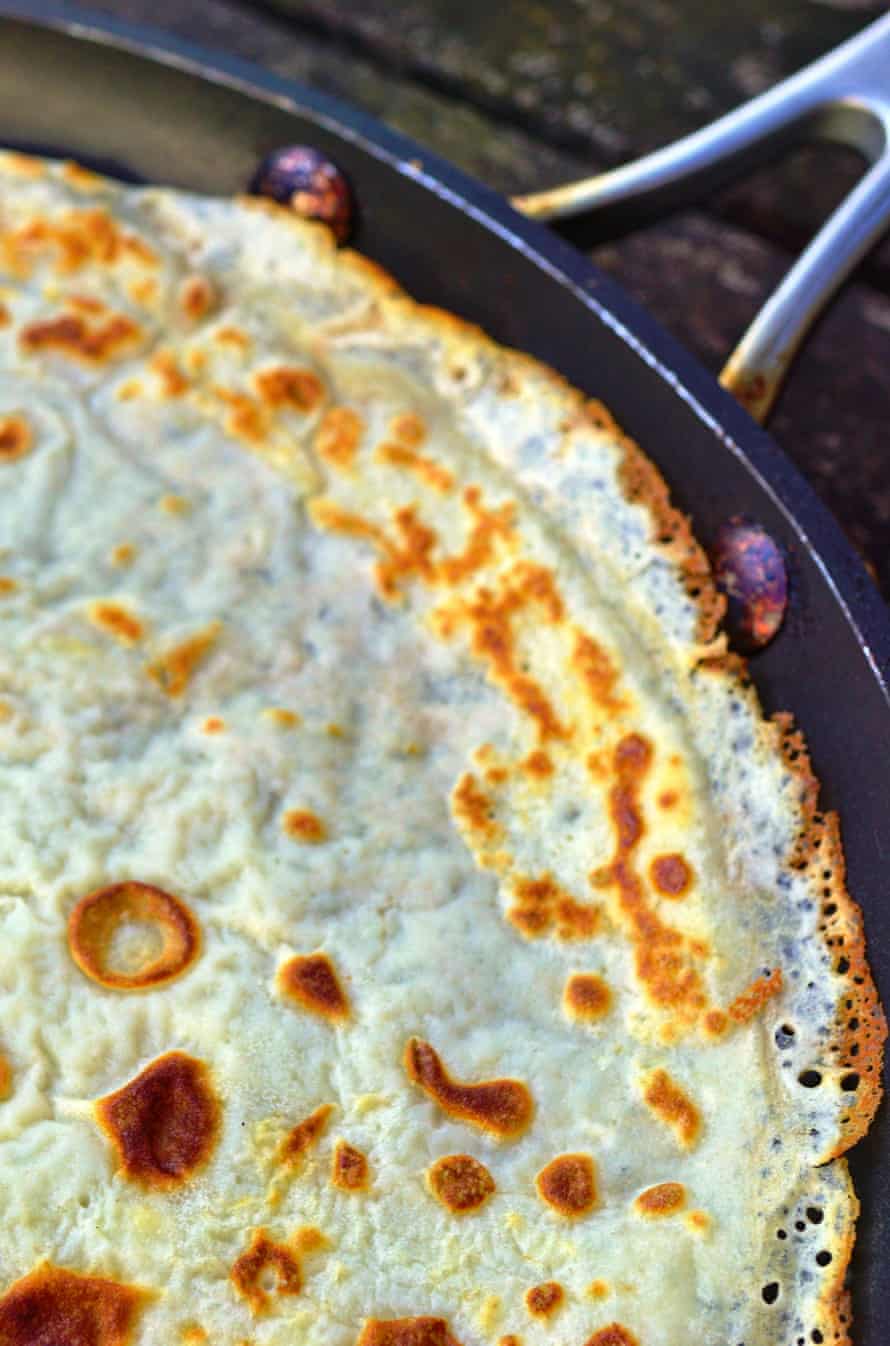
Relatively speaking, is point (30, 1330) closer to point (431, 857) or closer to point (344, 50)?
point (431, 857)

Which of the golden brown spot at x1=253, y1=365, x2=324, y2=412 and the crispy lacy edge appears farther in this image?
the golden brown spot at x1=253, y1=365, x2=324, y2=412

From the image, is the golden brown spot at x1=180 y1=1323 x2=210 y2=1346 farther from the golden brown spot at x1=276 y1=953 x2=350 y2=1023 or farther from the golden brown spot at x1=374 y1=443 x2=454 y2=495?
the golden brown spot at x1=374 y1=443 x2=454 y2=495

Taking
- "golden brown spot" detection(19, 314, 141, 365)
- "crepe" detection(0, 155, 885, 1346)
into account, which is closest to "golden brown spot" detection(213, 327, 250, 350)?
"crepe" detection(0, 155, 885, 1346)

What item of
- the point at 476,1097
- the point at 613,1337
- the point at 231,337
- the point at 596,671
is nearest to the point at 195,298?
the point at 231,337

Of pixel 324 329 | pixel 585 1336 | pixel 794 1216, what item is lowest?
pixel 585 1336

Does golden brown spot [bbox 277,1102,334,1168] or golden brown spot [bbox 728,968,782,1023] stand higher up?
golden brown spot [bbox 728,968,782,1023]

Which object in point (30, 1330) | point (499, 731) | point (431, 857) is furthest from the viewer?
point (499, 731)

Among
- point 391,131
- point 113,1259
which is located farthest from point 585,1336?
point 391,131
